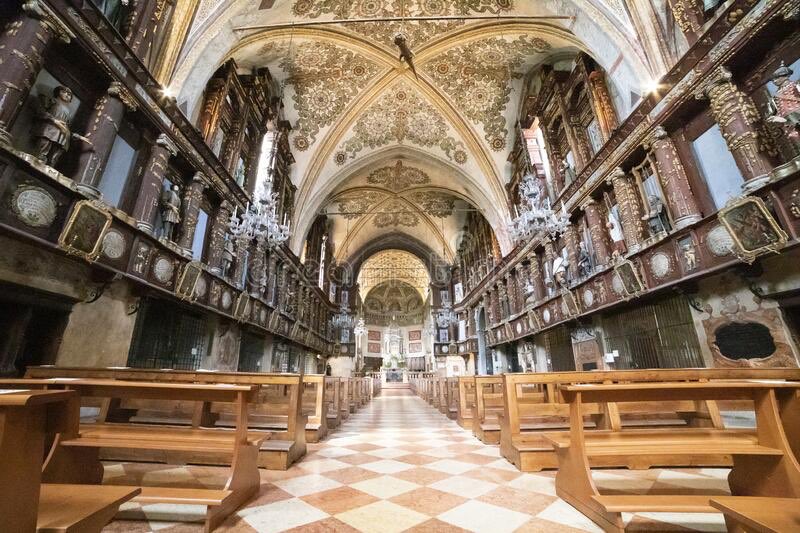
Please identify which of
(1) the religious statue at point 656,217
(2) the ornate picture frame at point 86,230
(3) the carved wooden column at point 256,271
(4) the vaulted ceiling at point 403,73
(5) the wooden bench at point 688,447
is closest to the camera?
(5) the wooden bench at point 688,447

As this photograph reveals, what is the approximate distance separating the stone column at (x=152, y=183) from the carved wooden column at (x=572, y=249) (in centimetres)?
919

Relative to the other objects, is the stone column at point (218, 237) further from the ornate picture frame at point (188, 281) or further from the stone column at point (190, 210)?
the ornate picture frame at point (188, 281)

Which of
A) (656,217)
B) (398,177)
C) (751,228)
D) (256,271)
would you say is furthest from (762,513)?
(398,177)

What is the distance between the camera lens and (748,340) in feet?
14.2

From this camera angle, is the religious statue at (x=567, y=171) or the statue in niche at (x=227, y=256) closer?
the statue in niche at (x=227, y=256)

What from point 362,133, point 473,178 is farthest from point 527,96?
point 362,133

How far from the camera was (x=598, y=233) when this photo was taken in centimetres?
739

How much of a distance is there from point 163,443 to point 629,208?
7.87 m

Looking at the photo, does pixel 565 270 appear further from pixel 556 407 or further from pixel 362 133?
pixel 362 133

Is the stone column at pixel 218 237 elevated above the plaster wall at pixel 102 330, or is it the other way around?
the stone column at pixel 218 237

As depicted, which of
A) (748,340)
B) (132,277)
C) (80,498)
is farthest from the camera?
(132,277)

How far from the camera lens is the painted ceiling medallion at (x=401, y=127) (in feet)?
42.0

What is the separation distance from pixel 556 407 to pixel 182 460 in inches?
145

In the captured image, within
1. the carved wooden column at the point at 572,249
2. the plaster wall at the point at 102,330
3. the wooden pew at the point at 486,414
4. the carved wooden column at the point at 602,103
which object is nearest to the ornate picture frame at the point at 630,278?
the carved wooden column at the point at 572,249
